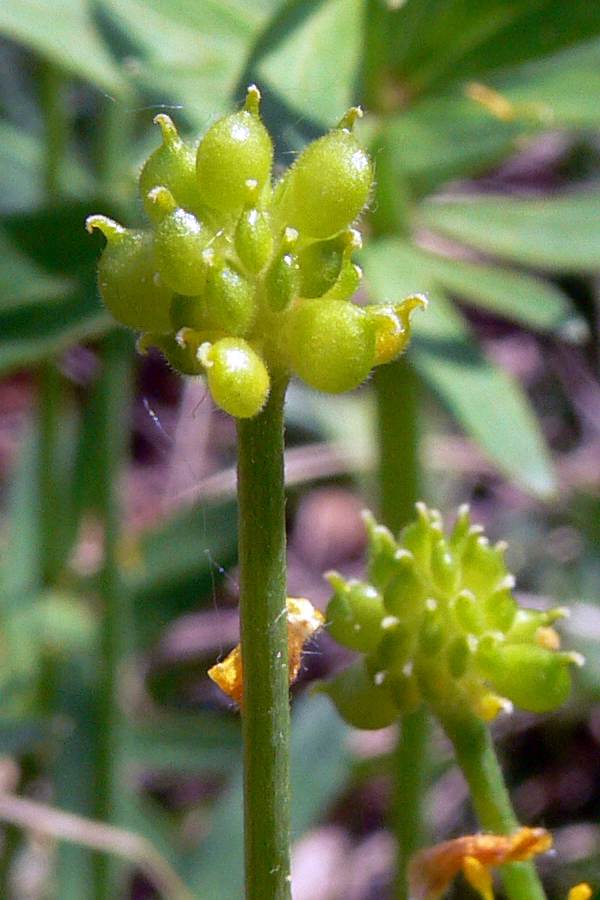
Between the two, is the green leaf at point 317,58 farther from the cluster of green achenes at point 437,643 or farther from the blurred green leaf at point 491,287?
the cluster of green achenes at point 437,643

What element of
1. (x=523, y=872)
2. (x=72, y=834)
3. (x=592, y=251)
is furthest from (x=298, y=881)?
(x=523, y=872)

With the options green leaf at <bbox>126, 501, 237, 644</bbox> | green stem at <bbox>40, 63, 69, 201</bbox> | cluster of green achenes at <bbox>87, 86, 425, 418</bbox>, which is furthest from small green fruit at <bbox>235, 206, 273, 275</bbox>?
green leaf at <bbox>126, 501, 237, 644</bbox>

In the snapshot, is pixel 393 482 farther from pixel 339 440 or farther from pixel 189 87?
pixel 339 440

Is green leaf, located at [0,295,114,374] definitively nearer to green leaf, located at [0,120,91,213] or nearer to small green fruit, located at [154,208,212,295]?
green leaf, located at [0,120,91,213]

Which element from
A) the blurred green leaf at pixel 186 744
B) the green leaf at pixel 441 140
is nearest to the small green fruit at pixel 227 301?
the green leaf at pixel 441 140

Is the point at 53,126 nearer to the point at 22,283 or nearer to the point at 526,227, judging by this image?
the point at 22,283
